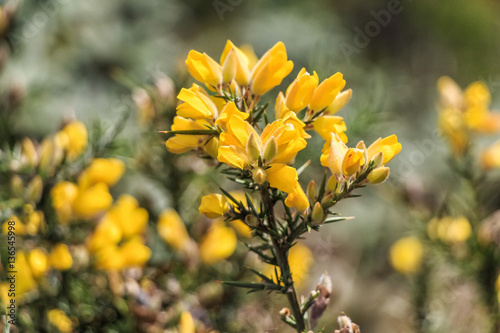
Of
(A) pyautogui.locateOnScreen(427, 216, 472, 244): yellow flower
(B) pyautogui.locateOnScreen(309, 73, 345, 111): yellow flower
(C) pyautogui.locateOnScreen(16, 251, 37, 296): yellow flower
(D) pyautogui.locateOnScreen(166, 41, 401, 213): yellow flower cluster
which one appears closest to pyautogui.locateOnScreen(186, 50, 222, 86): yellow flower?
(D) pyautogui.locateOnScreen(166, 41, 401, 213): yellow flower cluster

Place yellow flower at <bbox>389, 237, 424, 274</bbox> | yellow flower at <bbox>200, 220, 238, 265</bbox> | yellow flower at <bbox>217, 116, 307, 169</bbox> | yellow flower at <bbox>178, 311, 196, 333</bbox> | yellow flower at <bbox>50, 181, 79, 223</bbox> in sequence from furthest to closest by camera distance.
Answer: yellow flower at <bbox>389, 237, 424, 274</bbox>, yellow flower at <bbox>200, 220, 238, 265</bbox>, yellow flower at <bbox>50, 181, 79, 223</bbox>, yellow flower at <bbox>178, 311, 196, 333</bbox>, yellow flower at <bbox>217, 116, 307, 169</bbox>

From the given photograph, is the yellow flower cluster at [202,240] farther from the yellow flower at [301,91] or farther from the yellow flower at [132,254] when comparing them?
the yellow flower at [301,91]

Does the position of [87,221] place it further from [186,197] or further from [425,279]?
[425,279]

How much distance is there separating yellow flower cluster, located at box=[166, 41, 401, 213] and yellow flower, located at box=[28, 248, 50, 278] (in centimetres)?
37

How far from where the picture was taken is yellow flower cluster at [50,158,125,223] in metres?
0.75

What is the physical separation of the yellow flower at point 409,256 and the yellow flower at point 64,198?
69 centimetres

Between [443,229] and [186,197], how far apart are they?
491mm

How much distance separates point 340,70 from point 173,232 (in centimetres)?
162

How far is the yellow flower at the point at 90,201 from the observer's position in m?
0.77

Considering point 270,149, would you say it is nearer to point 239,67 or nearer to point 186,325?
point 239,67

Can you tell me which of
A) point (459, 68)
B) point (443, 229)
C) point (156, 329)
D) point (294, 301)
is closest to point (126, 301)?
point (156, 329)

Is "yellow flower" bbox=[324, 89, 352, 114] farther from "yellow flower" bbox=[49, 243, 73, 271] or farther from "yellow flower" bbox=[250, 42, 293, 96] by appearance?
"yellow flower" bbox=[49, 243, 73, 271]

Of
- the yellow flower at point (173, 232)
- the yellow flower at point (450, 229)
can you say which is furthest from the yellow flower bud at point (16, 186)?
the yellow flower at point (450, 229)

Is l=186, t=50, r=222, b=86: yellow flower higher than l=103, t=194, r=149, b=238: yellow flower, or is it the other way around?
l=186, t=50, r=222, b=86: yellow flower
